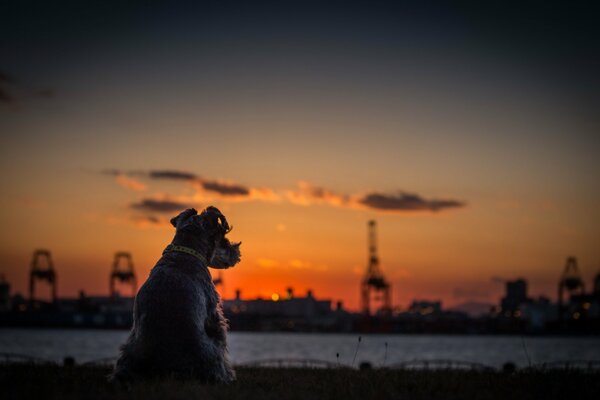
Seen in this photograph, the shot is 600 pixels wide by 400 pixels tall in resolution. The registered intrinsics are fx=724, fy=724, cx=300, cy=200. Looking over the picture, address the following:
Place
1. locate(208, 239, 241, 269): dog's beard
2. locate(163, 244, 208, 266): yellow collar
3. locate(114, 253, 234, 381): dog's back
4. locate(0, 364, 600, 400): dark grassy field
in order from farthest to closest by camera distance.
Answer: locate(208, 239, 241, 269): dog's beard
locate(163, 244, 208, 266): yellow collar
locate(114, 253, 234, 381): dog's back
locate(0, 364, 600, 400): dark grassy field

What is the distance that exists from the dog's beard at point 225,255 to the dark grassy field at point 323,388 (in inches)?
65.7

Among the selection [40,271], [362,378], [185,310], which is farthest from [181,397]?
[40,271]

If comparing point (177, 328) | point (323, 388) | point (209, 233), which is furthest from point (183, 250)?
point (323, 388)

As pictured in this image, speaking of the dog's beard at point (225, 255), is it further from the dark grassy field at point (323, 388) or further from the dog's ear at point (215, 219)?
the dark grassy field at point (323, 388)

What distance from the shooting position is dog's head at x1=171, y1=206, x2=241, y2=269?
9383 mm

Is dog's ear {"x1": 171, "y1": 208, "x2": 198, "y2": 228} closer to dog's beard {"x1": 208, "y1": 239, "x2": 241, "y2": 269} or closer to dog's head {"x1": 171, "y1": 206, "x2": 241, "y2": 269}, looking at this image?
dog's head {"x1": 171, "y1": 206, "x2": 241, "y2": 269}

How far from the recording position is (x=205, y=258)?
31.1ft

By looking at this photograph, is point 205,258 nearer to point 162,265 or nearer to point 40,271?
point 162,265

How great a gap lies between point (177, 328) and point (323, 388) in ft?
7.14

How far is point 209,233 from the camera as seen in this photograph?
9.65 meters

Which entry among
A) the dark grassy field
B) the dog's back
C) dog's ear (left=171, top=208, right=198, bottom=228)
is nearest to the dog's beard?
dog's ear (left=171, top=208, right=198, bottom=228)

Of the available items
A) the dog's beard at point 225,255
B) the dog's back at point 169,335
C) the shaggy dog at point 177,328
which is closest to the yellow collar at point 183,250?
the shaggy dog at point 177,328

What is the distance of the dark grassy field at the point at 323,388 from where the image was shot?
744 cm

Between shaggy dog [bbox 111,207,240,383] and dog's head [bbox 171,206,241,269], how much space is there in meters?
0.32
